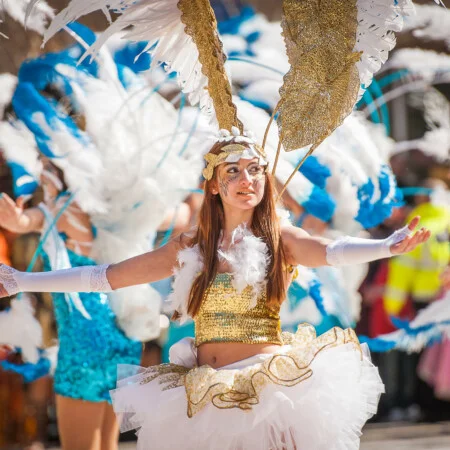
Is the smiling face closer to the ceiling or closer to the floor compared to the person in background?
closer to the floor

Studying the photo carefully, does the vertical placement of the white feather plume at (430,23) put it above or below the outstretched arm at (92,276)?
above

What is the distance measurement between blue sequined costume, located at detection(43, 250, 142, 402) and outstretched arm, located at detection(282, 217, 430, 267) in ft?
5.11

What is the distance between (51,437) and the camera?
6238 mm

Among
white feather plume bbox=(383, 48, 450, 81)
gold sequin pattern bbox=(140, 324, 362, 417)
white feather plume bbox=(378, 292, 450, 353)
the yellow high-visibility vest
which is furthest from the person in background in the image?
gold sequin pattern bbox=(140, 324, 362, 417)

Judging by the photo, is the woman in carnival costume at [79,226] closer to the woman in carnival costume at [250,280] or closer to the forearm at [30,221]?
the forearm at [30,221]

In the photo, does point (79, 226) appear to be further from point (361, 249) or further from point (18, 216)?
point (361, 249)

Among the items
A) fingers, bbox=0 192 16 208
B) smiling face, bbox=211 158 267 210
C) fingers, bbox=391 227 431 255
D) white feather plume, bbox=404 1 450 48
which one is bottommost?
fingers, bbox=391 227 431 255

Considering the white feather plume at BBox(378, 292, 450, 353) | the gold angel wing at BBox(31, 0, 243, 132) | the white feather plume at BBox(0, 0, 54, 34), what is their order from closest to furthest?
the gold angel wing at BBox(31, 0, 243, 132) < the white feather plume at BBox(0, 0, 54, 34) < the white feather plume at BBox(378, 292, 450, 353)

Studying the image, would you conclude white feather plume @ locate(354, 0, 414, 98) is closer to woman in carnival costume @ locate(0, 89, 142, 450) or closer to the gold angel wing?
the gold angel wing

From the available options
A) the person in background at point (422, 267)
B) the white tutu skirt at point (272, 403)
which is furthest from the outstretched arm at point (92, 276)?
the person in background at point (422, 267)

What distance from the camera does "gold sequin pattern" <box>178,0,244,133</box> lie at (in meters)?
3.52

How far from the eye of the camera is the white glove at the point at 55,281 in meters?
3.30

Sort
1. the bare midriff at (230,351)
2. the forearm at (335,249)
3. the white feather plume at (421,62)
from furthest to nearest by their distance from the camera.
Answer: the white feather plume at (421,62)
the bare midriff at (230,351)
the forearm at (335,249)

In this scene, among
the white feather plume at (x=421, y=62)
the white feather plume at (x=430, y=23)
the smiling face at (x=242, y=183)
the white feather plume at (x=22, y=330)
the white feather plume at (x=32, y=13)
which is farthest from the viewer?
the white feather plume at (x=421, y=62)
